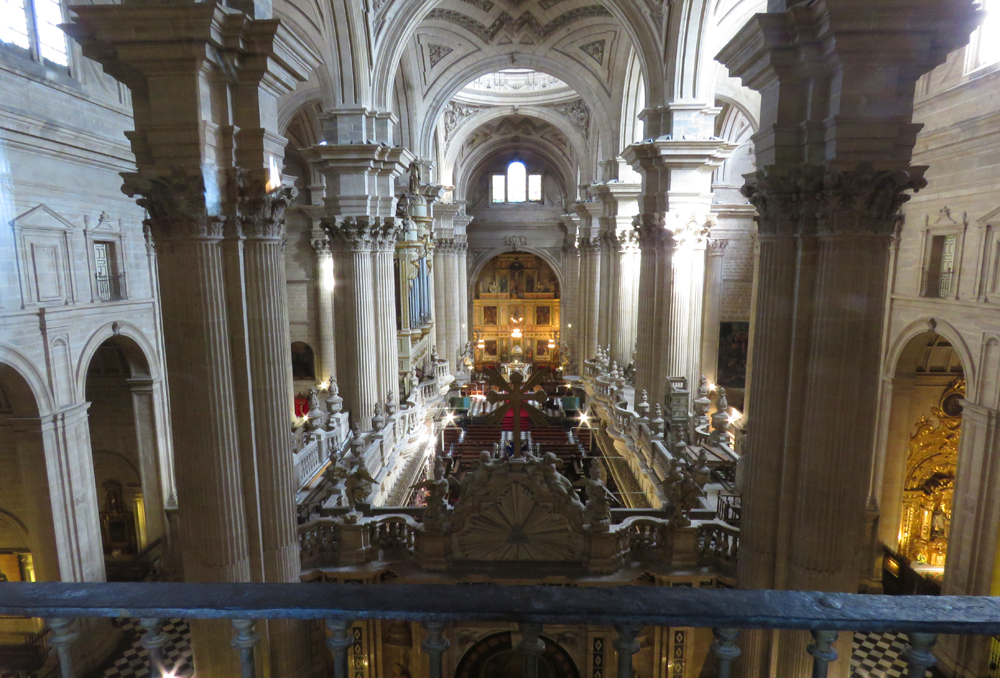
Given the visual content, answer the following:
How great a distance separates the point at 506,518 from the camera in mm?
6734

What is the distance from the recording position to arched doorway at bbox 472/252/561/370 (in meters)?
33.6

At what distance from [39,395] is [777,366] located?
9169mm

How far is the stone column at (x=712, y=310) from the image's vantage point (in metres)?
18.0

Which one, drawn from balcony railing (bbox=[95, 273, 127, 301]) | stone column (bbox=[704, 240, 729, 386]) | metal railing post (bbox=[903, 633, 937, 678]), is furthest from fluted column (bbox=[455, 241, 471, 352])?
metal railing post (bbox=[903, 633, 937, 678])

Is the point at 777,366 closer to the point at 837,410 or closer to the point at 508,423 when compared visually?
the point at 837,410

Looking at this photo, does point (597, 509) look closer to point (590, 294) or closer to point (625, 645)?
point (625, 645)

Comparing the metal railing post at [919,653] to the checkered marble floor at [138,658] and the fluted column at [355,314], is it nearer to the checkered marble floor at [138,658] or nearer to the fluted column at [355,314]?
the checkered marble floor at [138,658]

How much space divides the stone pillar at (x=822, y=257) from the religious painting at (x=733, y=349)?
1403cm

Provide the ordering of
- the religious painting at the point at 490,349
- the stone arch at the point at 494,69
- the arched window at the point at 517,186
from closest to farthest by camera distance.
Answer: the stone arch at the point at 494,69, the arched window at the point at 517,186, the religious painting at the point at 490,349

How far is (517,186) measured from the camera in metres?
31.0

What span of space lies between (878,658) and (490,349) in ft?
87.1

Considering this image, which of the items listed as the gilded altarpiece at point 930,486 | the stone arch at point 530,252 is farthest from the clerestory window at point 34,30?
the stone arch at point 530,252

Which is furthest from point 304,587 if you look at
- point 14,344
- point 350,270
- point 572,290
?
point 572,290

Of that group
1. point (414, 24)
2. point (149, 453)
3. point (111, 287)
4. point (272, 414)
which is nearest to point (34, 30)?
point (111, 287)
